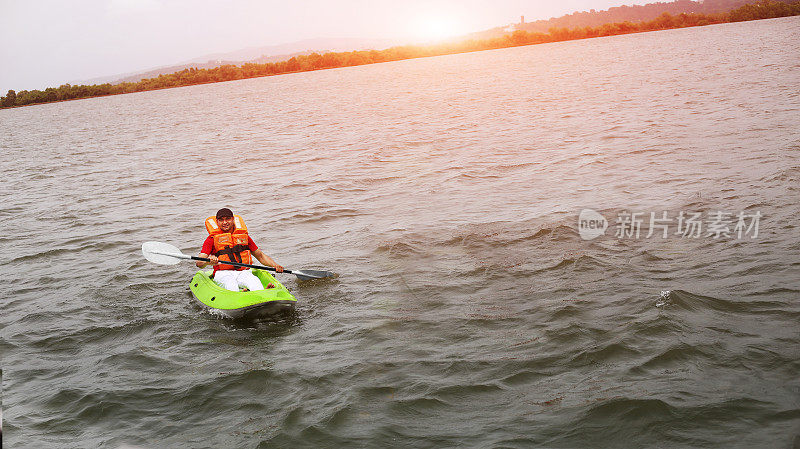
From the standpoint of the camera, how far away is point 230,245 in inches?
380

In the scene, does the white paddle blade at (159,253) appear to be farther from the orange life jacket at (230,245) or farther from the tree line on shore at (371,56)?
the tree line on shore at (371,56)

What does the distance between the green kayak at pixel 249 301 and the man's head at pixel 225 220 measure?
928mm

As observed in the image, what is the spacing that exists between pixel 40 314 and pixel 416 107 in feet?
106

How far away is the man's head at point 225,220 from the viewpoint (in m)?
9.38

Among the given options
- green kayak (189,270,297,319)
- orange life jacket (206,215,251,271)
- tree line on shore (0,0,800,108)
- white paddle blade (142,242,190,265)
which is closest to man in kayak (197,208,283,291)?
orange life jacket (206,215,251,271)

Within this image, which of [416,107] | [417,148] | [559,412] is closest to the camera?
[559,412]

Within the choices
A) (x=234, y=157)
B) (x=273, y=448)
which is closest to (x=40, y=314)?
(x=273, y=448)

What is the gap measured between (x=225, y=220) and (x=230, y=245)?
16.9 inches

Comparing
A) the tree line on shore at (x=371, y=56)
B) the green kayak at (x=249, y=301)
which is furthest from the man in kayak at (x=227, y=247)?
the tree line on shore at (x=371, y=56)

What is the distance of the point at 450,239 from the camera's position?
11.6 m

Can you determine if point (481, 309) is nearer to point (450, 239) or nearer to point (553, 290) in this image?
point (553, 290)

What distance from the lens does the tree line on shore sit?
111938 mm
